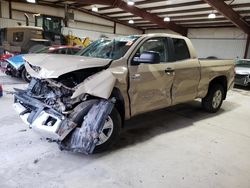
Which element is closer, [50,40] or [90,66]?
[90,66]

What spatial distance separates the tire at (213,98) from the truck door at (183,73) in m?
0.71

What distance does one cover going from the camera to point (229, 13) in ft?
39.3

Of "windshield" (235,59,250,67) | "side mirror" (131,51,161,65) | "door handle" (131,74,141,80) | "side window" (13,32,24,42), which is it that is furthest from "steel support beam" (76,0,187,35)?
"door handle" (131,74,141,80)

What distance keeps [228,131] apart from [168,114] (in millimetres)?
1264

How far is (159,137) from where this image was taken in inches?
148

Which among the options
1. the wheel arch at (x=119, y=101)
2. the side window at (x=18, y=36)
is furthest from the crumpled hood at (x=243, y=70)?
the side window at (x=18, y=36)

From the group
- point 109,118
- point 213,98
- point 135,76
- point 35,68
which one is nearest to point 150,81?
point 135,76

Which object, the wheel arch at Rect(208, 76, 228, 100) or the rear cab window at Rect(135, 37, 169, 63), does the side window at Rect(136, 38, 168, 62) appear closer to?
the rear cab window at Rect(135, 37, 169, 63)

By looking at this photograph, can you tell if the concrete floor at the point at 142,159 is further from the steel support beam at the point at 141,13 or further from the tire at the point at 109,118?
the steel support beam at the point at 141,13

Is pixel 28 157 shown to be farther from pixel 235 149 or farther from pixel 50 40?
pixel 50 40

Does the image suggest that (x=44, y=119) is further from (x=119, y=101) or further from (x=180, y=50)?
(x=180, y=50)

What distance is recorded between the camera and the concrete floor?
2539 mm

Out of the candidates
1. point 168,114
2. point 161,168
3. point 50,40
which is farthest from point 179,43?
point 50,40

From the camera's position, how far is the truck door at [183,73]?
13.3ft
